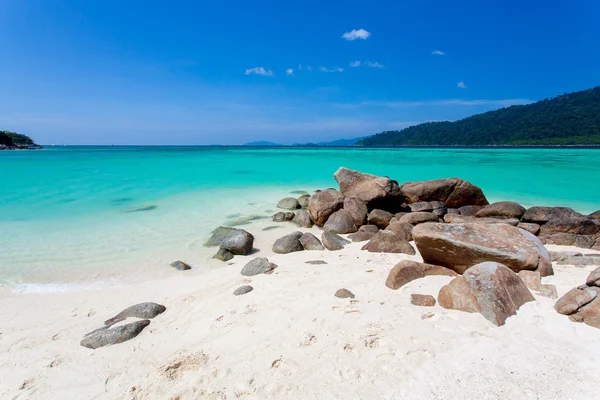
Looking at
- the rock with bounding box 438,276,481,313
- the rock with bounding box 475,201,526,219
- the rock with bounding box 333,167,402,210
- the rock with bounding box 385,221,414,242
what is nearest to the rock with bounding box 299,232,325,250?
the rock with bounding box 385,221,414,242

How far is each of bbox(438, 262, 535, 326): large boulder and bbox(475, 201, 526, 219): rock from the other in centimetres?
517

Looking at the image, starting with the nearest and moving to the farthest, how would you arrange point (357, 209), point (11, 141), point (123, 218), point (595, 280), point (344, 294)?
point (595, 280) < point (344, 294) < point (357, 209) < point (123, 218) < point (11, 141)

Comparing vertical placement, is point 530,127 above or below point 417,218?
above

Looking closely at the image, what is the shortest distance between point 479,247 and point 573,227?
409 cm

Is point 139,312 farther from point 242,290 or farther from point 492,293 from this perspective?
point 492,293

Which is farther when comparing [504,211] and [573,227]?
[504,211]

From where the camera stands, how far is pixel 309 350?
294 centimetres

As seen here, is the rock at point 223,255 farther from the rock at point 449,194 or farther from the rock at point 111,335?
the rock at point 449,194

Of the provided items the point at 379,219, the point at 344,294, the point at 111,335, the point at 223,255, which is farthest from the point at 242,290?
the point at 379,219

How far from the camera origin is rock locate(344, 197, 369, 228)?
795cm

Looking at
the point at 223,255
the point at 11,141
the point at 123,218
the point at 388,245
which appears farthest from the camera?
the point at 11,141

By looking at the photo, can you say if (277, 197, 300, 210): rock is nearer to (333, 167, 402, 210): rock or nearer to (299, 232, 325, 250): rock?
(333, 167, 402, 210): rock

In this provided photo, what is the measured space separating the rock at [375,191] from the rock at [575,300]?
5.40 meters

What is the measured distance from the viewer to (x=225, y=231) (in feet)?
24.1
